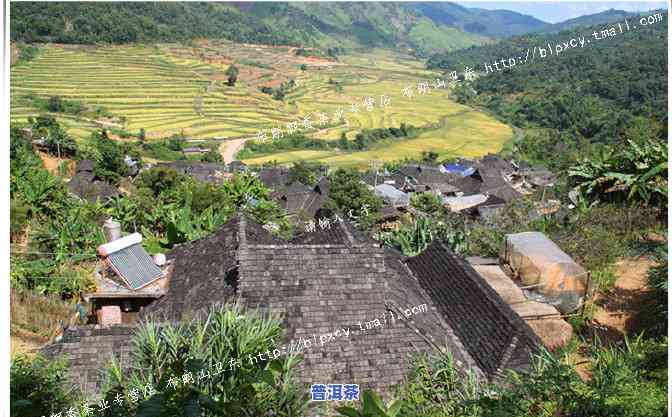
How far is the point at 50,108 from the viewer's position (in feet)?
201

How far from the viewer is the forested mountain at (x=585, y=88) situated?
67.7 metres

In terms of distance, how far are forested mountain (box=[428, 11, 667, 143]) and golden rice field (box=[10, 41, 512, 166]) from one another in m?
5.86

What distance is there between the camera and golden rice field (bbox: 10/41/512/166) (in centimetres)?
6247

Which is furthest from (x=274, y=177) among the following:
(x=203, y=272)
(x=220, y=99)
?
(x=220, y=99)

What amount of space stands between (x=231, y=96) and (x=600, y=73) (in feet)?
175

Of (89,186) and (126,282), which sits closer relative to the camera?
(126,282)

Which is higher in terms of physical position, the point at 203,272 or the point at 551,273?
the point at 551,273

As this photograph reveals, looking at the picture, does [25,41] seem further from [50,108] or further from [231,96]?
[231,96]

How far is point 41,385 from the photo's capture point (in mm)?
5426

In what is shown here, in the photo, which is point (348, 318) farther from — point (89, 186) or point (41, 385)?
point (89, 186)

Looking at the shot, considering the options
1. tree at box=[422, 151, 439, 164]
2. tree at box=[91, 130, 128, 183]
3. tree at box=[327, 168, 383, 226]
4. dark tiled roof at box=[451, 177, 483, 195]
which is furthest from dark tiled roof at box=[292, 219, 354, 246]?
tree at box=[422, 151, 439, 164]

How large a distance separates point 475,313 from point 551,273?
2954 mm

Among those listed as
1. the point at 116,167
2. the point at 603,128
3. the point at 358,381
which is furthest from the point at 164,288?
the point at 603,128

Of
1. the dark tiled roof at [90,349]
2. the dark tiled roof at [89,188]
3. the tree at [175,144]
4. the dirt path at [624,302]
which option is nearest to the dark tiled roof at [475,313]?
the dirt path at [624,302]
